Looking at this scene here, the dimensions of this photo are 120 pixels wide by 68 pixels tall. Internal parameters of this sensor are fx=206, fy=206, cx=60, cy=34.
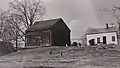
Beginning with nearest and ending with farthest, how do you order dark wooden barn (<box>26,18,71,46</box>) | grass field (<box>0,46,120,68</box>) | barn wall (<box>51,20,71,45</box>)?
grass field (<box>0,46,120,68</box>) → dark wooden barn (<box>26,18,71,46</box>) → barn wall (<box>51,20,71,45</box>)

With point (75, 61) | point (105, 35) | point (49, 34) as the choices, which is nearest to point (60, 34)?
point (49, 34)

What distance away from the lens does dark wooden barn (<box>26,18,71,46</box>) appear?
150ft

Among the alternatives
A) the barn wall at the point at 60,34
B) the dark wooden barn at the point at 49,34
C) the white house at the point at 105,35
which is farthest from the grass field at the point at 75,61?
the white house at the point at 105,35

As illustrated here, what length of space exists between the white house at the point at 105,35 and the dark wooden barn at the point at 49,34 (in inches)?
576

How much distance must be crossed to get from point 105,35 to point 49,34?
2286 centimetres

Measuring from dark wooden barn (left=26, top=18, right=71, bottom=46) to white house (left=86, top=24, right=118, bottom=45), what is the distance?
Result: 14.6 m

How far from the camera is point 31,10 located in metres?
58.2

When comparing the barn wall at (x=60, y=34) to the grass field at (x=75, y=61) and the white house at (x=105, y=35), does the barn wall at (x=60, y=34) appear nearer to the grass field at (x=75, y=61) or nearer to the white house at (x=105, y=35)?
the white house at (x=105, y=35)

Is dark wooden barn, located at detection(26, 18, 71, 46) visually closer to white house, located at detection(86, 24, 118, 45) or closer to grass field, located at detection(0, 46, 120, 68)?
white house, located at detection(86, 24, 118, 45)

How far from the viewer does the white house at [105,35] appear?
60166 millimetres

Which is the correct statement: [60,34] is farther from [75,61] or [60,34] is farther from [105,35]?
[75,61]

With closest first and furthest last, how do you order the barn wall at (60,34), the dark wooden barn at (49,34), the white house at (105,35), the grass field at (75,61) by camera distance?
the grass field at (75,61), the dark wooden barn at (49,34), the barn wall at (60,34), the white house at (105,35)

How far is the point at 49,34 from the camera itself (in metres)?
45.5

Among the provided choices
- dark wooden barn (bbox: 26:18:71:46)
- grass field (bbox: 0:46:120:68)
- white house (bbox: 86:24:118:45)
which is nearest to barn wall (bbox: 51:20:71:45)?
dark wooden barn (bbox: 26:18:71:46)
